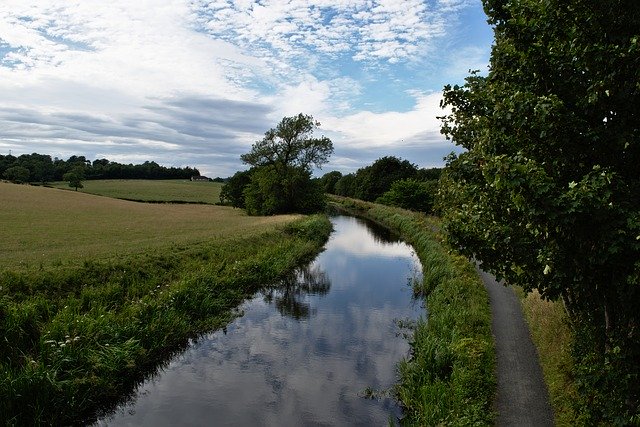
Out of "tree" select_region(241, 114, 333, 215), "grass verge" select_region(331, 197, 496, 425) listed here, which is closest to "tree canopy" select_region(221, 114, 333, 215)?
"tree" select_region(241, 114, 333, 215)

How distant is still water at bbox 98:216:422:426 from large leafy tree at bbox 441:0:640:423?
5.75 metres

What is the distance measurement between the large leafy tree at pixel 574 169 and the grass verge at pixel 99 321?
10372mm

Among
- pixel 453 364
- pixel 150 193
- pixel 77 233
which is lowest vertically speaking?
pixel 453 364

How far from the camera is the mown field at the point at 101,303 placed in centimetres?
1096

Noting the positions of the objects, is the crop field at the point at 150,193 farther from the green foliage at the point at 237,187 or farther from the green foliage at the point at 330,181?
the green foliage at the point at 330,181

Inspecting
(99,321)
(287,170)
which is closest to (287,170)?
(287,170)

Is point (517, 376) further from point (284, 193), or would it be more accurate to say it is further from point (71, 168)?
point (71, 168)

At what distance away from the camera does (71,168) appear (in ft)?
355

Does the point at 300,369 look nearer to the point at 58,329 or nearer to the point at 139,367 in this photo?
the point at 139,367

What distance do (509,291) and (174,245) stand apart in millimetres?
18343

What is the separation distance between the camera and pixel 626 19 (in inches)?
260

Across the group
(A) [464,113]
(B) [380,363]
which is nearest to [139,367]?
(B) [380,363]

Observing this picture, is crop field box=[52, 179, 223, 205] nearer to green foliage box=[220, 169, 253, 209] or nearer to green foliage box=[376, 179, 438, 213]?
green foliage box=[220, 169, 253, 209]

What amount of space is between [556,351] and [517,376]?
143cm
